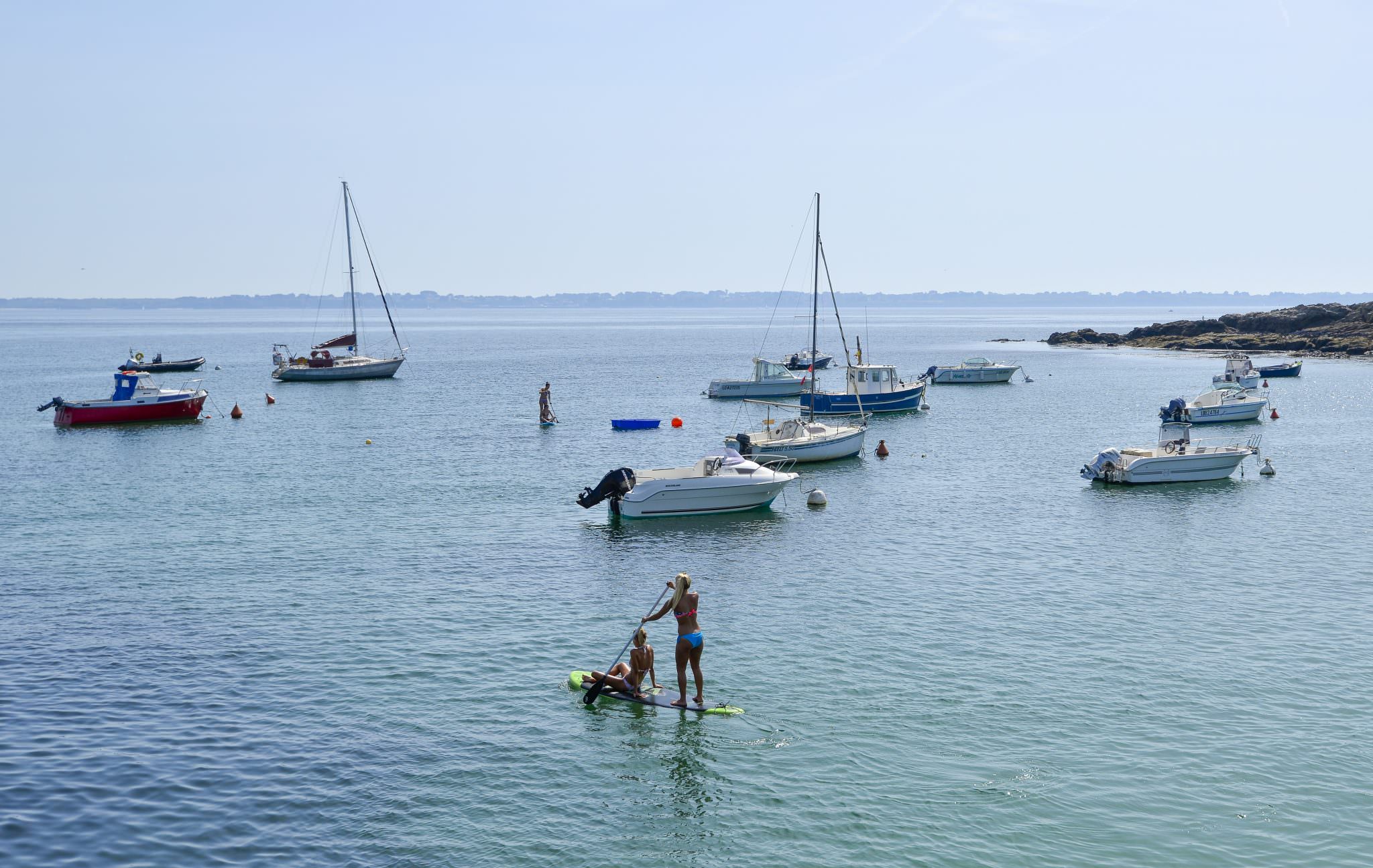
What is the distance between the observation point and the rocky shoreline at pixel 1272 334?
135 meters

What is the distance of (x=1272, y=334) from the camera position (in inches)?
6102

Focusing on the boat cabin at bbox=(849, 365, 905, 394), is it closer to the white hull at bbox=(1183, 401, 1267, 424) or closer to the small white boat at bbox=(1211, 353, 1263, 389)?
the white hull at bbox=(1183, 401, 1267, 424)

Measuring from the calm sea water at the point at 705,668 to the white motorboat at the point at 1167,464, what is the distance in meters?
0.97

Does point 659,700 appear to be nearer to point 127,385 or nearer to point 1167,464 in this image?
point 1167,464

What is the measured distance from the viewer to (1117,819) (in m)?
15.8

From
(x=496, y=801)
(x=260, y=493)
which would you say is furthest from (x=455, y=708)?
(x=260, y=493)

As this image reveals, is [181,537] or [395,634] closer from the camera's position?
[395,634]

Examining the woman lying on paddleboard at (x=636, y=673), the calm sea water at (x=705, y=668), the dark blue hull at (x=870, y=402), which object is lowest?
the calm sea water at (x=705, y=668)

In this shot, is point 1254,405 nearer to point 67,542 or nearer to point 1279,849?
point 1279,849

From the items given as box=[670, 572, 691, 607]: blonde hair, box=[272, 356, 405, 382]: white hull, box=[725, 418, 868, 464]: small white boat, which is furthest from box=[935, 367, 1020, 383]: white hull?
box=[670, 572, 691, 607]: blonde hair

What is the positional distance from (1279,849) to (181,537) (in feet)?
106

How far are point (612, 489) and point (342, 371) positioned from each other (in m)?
74.6

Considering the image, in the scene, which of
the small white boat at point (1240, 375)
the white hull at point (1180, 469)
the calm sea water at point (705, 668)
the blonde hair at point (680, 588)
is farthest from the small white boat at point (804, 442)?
the small white boat at point (1240, 375)

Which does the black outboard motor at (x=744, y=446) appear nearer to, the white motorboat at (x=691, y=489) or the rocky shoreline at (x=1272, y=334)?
the white motorboat at (x=691, y=489)
